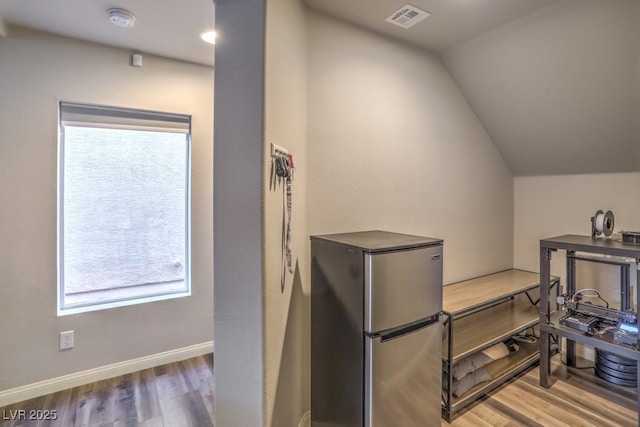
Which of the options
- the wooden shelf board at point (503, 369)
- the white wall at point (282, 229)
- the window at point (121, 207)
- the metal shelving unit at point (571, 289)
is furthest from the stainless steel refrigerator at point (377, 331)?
the window at point (121, 207)

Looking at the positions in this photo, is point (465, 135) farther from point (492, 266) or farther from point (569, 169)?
point (492, 266)

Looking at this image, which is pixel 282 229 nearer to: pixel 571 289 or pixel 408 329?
pixel 408 329

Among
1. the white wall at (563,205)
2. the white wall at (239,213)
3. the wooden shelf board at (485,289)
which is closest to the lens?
the white wall at (239,213)

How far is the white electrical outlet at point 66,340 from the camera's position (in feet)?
7.74

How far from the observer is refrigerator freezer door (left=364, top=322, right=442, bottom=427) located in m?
1.50

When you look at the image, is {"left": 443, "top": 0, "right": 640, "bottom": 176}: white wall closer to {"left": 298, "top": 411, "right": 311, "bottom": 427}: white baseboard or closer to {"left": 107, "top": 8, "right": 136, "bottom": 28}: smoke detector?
{"left": 107, "top": 8, "right": 136, "bottom": 28}: smoke detector

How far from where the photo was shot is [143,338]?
266 cm

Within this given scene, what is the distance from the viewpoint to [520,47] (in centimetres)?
230

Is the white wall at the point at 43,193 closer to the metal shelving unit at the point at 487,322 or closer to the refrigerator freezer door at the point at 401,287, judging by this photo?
the refrigerator freezer door at the point at 401,287

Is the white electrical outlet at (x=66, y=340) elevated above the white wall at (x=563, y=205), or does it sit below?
below

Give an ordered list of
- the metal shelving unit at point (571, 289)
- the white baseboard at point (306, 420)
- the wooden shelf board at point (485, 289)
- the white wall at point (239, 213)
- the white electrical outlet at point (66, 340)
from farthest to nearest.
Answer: the white electrical outlet at point (66, 340)
the wooden shelf board at point (485, 289)
the metal shelving unit at point (571, 289)
the white baseboard at point (306, 420)
the white wall at point (239, 213)

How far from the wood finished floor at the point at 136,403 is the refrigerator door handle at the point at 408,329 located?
1.33m

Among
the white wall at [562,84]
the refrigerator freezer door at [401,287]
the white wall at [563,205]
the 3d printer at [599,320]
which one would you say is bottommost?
the 3d printer at [599,320]

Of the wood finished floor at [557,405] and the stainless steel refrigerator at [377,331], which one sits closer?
the stainless steel refrigerator at [377,331]
